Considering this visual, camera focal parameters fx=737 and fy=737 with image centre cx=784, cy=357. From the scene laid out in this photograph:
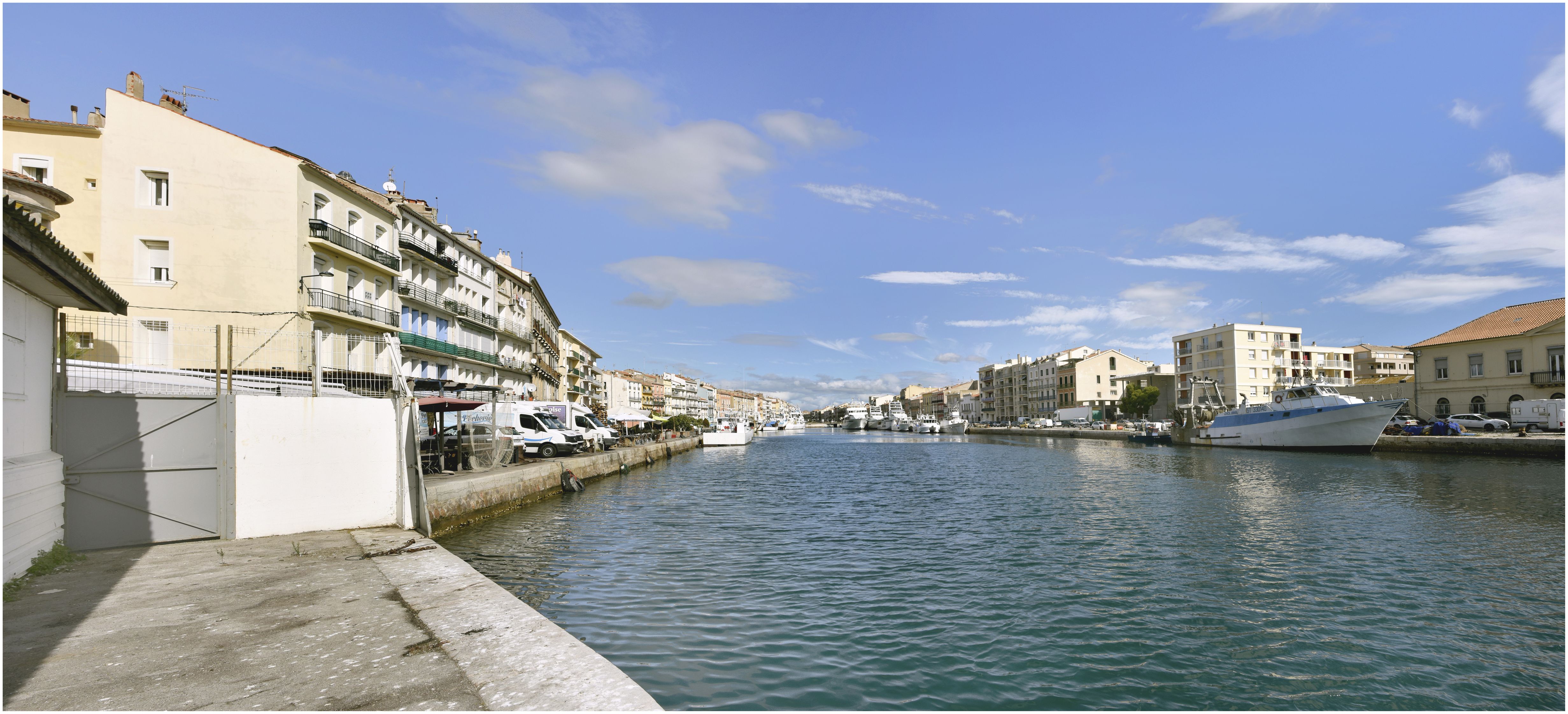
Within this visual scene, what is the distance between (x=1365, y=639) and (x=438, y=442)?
2245 centimetres

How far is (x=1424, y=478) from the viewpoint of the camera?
94.8ft

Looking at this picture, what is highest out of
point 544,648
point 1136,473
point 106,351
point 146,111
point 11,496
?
point 146,111

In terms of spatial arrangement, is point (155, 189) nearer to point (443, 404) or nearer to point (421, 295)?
point (421, 295)

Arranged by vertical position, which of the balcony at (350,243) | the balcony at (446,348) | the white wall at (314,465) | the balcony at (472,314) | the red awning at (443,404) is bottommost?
the white wall at (314,465)

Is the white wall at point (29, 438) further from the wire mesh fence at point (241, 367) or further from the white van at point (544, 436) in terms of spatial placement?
the white van at point (544, 436)


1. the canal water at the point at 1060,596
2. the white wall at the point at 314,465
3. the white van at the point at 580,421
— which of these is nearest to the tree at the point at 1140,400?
the canal water at the point at 1060,596

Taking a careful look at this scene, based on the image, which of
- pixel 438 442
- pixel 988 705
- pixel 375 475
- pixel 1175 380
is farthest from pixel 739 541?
pixel 1175 380

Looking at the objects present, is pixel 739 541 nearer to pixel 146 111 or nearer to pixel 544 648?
pixel 544 648

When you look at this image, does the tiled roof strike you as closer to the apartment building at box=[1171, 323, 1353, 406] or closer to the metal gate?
the apartment building at box=[1171, 323, 1353, 406]

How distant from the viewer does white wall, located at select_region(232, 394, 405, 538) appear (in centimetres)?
1108

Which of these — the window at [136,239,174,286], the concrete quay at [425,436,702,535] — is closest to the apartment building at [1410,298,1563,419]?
the concrete quay at [425,436,702,535]

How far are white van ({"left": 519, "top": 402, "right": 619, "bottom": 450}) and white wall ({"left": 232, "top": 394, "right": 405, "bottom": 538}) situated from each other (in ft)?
71.3

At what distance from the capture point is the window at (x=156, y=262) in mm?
27094

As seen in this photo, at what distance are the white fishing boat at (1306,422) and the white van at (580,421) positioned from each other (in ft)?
151
